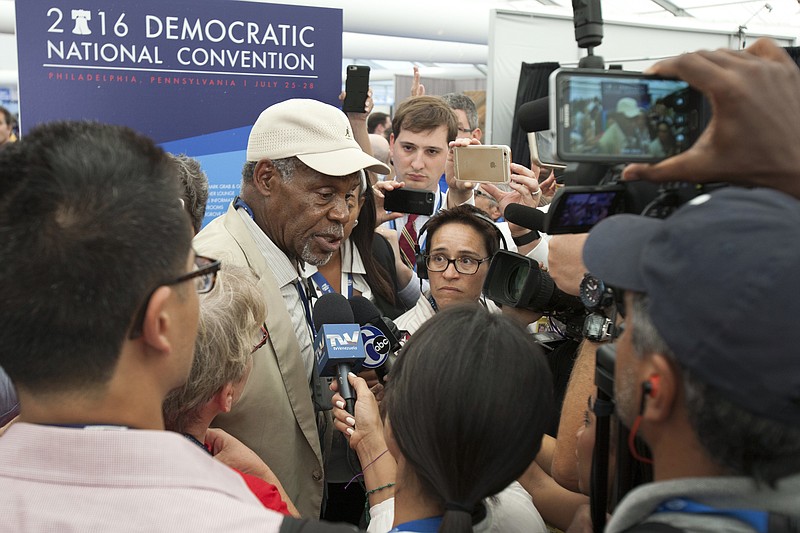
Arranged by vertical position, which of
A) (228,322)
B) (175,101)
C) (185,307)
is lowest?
(228,322)

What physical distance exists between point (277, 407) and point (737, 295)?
1440 mm

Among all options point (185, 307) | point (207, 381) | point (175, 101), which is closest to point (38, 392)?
point (185, 307)

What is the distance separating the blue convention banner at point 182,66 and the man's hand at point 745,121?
8.39ft

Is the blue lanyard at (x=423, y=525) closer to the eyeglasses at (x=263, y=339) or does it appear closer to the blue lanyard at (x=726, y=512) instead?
the blue lanyard at (x=726, y=512)

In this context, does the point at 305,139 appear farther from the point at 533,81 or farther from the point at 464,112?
the point at 464,112

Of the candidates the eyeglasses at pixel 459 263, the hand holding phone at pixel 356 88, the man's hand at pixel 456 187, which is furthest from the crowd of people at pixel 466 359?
the man's hand at pixel 456 187

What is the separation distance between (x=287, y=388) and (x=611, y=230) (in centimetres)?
126

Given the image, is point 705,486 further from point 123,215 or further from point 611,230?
point 123,215

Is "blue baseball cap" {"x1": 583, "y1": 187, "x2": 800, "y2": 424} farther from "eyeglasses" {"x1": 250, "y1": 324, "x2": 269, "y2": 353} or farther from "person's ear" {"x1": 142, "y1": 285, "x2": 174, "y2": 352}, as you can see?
"eyeglasses" {"x1": 250, "y1": 324, "x2": 269, "y2": 353}

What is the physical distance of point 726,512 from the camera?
94 cm

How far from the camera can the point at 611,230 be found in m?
1.09

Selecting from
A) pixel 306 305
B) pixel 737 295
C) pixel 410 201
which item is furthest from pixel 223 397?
pixel 410 201

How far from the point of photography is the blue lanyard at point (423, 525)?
1318 millimetres

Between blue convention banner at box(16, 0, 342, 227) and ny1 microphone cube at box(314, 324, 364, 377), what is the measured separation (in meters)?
1.63
